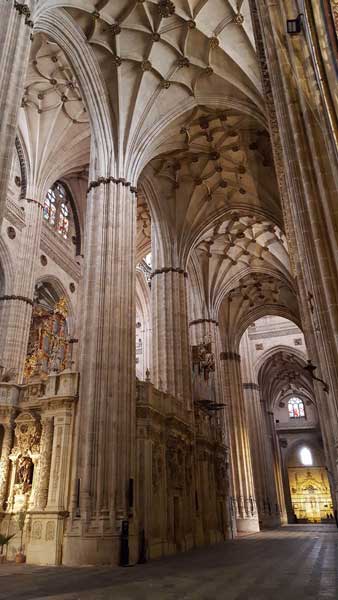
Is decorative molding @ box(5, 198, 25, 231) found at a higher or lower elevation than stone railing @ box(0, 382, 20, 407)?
higher

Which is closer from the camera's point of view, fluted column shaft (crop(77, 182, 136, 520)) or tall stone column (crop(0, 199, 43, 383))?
fluted column shaft (crop(77, 182, 136, 520))

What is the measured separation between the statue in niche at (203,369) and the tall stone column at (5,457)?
9839mm

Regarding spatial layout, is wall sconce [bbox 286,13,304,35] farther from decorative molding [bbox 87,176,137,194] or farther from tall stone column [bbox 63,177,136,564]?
decorative molding [bbox 87,176,137,194]

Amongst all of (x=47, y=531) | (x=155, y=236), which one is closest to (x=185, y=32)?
(x=155, y=236)

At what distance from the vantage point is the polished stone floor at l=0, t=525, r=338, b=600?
635 centimetres

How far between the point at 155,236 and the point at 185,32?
8761 millimetres

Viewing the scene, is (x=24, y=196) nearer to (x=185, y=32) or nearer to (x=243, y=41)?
(x=185, y=32)

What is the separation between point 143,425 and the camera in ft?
46.4

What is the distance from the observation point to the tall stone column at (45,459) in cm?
1227

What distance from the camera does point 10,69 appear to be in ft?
31.9

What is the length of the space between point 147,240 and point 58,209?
233 inches

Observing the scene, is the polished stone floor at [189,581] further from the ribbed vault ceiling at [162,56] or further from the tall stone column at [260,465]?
the tall stone column at [260,465]

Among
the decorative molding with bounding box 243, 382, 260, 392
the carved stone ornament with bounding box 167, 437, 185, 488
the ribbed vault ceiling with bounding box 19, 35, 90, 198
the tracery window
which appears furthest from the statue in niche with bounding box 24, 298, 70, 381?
the decorative molding with bounding box 243, 382, 260, 392

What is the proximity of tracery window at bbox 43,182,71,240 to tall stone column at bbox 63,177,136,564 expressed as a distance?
8874 mm
